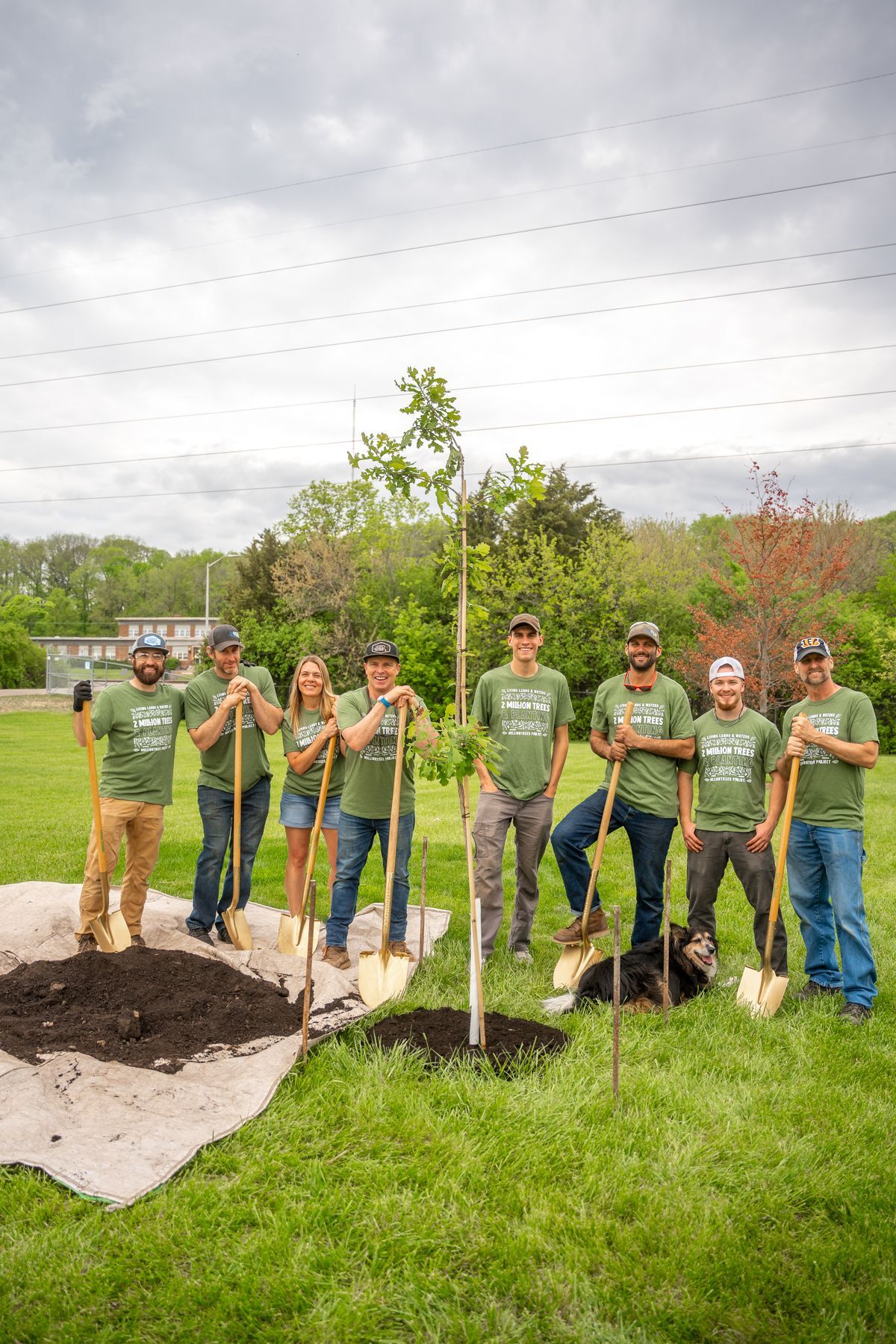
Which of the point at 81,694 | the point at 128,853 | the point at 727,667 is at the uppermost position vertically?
the point at 727,667

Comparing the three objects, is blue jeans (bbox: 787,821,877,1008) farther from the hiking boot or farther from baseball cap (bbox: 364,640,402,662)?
baseball cap (bbox: 364,640,402,662)

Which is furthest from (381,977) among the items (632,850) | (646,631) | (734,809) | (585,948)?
(646,631)

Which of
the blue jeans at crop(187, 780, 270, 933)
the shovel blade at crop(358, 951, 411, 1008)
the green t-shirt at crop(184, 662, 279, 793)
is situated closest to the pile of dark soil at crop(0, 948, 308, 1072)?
the shovel blade at crop(358, 951, 411, 1008)

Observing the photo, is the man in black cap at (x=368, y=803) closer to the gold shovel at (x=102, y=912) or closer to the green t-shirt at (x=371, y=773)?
the green t-shirt at (x=371, y=773)

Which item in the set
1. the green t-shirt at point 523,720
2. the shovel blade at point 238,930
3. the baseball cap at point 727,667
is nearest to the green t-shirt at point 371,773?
the green t-shirt at point 523,720

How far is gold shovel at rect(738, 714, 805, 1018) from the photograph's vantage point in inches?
193

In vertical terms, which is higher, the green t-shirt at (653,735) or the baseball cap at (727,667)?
the baseball cap at (727,667)

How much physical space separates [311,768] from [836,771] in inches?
129

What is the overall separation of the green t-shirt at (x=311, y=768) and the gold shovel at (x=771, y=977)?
2803mm

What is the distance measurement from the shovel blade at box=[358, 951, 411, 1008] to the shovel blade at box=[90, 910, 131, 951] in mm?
1628

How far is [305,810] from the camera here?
19.9ft

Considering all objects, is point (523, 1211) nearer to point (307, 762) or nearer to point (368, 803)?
point (368, 803)

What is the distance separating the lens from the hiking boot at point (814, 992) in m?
5.19

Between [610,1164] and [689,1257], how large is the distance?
519mm
